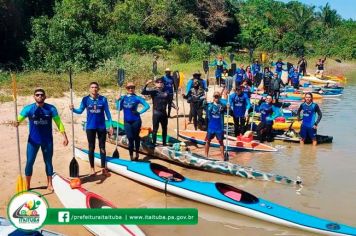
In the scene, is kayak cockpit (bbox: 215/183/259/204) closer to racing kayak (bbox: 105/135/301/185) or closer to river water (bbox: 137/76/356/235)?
river water (bbox: 137/76/356/235)

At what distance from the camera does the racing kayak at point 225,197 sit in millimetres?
6773

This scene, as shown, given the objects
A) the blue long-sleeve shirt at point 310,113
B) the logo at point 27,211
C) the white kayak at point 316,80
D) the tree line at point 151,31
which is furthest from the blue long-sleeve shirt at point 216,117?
the white kayak at point 316,80

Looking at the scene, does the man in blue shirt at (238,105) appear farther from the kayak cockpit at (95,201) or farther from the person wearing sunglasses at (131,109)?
the kayak cockpit at (95,201)

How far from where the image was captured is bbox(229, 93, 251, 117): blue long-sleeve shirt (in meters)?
12.7

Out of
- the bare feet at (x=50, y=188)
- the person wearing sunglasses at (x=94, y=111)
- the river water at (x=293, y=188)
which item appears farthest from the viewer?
the person wearing sunglasses at (x=94, y=111)

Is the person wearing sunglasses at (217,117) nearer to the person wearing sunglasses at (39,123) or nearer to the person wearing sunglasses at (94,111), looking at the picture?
the person wearing sunglasses at (94,111)

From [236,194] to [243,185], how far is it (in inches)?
60.7

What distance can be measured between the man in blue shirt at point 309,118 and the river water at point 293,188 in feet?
1.12

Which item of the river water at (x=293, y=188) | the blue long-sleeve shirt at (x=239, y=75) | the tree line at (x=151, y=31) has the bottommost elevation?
the river water at (x=293, y=188)

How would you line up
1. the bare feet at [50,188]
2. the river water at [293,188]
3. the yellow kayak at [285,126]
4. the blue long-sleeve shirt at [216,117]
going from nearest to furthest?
the river water at [293,188]
the bare feet at [50,188]
the blue long-sleeve shirt at [216,117]
the yellow kayak at [285,126]

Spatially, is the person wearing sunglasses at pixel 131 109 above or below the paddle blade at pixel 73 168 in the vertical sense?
above

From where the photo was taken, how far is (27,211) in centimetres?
447

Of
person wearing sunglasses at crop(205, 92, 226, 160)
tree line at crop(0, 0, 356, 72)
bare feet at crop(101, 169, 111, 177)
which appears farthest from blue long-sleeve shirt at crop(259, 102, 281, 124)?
tree line at crop(0, 0, 356, 72)

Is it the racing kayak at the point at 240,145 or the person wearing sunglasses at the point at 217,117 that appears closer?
the person wearing sunglasses at the point at 217,117
